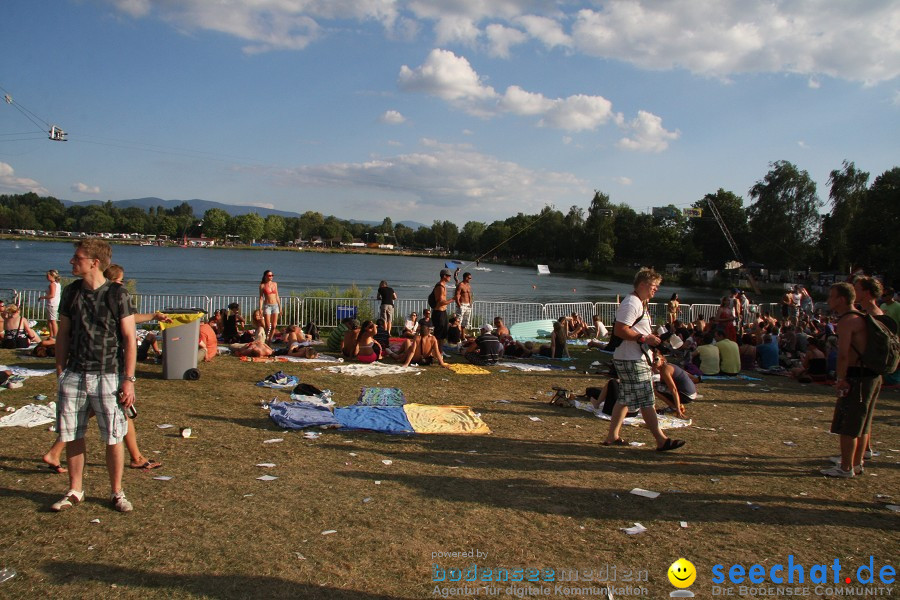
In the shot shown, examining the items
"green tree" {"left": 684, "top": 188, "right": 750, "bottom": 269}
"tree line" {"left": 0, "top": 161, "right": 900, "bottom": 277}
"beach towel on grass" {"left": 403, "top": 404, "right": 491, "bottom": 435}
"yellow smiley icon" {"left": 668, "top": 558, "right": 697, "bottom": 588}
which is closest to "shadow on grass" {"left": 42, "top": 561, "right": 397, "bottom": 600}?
"yellow smiley icon" {"left": 668, "top": 558, "right": 697, "bottom": 588}

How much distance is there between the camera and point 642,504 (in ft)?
15.8

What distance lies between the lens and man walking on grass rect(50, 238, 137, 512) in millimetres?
4098

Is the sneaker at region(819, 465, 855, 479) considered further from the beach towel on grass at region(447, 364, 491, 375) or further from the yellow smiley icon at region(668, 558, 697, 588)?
the beach towel on grass at region(447, 364, 491, 375)

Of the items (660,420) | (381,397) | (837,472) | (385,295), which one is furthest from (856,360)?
(385,295)

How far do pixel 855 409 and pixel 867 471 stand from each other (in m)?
1.03

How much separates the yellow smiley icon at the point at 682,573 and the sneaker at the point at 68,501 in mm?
4163

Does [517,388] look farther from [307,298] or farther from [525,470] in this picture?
[307,298]

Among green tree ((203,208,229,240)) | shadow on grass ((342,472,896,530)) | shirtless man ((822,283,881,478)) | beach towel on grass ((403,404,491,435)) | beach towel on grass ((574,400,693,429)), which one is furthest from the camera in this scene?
green tree ((203,208,229,240))

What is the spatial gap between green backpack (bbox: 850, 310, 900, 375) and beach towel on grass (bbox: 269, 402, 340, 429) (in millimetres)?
5351

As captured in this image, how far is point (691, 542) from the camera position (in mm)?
4141

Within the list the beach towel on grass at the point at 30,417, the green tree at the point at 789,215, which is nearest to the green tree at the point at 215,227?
the green tree at the point at 789,215

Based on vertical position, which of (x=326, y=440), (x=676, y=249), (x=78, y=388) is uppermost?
(x=676, y=249)

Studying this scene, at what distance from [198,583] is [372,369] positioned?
7.51m

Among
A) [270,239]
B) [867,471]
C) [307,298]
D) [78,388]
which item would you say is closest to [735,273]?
[307,298]
